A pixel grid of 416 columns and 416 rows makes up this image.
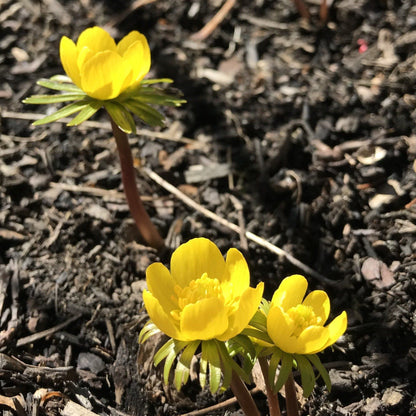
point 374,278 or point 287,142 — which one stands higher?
point 287,142

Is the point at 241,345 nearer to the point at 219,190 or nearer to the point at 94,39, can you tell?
the point at 94,39

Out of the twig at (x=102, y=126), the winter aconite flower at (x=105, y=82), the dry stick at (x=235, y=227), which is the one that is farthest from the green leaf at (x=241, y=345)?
the twig at (x=102, y=126)

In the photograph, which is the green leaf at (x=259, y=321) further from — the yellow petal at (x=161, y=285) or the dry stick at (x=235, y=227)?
the dry stick at (x=235, y=227)

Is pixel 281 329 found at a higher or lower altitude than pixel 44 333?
higher

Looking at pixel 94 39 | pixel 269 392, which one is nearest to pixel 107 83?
pixel 94 39

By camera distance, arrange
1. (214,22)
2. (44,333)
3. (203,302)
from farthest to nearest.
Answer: (214,22), (44,333), (203,302)

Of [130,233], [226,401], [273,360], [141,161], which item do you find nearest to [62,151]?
[141,161]

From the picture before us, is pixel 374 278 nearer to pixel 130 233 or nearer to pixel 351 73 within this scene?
pixel 130 233
